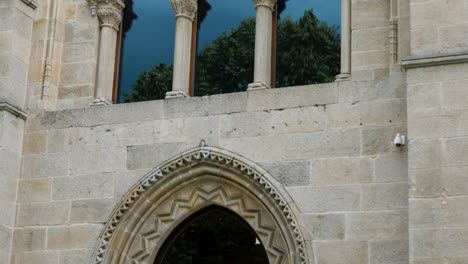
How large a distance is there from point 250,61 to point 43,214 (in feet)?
10.1

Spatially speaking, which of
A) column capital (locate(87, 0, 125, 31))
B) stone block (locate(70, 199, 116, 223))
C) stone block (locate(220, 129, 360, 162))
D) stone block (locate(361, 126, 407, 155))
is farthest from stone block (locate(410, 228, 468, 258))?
column capital (locate(87, 0, 125, 31))

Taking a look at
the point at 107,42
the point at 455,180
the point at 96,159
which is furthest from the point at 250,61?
the point at 455,180

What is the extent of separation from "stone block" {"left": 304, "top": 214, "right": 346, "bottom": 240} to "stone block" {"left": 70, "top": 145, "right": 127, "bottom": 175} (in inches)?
95.6

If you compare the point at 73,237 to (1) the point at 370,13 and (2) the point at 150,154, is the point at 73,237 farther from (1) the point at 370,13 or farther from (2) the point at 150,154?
(1) the point at 370,13

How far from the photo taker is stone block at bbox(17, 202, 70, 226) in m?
12.1

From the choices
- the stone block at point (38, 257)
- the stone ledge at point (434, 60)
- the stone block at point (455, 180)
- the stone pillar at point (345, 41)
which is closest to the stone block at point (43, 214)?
the stone block at point (38, 257)

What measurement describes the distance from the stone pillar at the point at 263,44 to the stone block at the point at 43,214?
2657 millimetres

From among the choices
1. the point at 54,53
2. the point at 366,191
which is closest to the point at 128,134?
the point at 54,53

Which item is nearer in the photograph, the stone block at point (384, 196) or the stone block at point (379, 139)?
the stone block at point (384, 196)

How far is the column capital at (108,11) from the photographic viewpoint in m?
12.9

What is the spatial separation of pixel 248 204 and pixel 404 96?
2154mm

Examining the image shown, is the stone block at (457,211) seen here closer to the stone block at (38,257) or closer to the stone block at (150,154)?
the stone block at (150,154)

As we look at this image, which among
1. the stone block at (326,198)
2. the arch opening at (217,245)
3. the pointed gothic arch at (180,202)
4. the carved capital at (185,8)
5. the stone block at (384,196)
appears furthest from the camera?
the arch opening at (217,245)

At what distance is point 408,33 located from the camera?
1112cm
